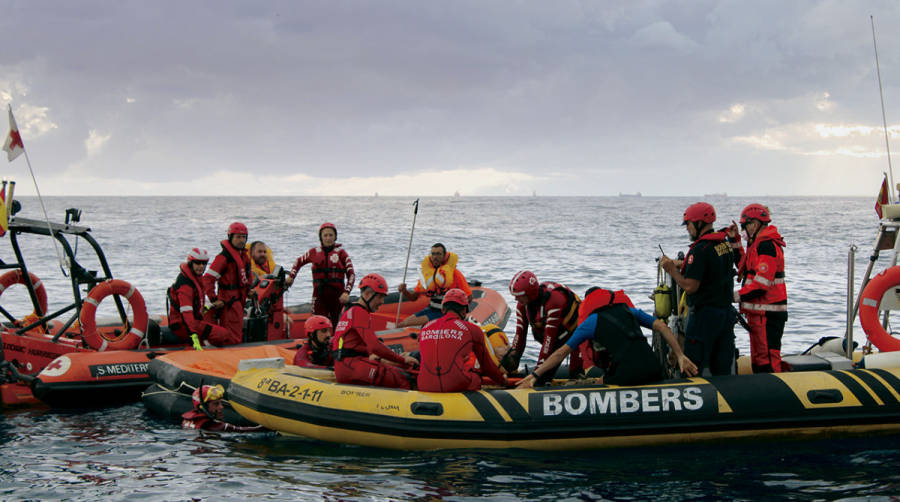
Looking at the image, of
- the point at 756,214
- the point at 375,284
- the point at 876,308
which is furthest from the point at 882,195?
the point at 375,284

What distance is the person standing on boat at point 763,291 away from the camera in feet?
20.3

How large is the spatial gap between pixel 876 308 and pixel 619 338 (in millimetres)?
2486

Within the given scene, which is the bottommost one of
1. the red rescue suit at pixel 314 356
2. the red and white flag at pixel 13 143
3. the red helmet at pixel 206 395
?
the red helmet at pixel 206 395

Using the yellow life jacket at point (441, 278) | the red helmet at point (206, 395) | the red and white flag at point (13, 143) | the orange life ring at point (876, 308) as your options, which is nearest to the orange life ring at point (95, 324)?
the red and white flag at point (13, 143)

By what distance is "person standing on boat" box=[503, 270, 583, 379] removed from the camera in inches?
235

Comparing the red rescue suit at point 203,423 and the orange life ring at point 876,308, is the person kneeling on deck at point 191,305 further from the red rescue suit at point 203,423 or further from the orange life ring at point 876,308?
the orange life ring at point 876,308

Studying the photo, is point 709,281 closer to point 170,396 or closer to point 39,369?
point 170,396

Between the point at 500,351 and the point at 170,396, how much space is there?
3185 mm

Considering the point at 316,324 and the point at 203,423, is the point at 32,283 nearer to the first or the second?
the point at 203,423

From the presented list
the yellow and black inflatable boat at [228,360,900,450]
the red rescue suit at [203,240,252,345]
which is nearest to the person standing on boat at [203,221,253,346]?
the red rescue suit at [203,240,252,345]

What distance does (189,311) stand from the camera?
316 inches

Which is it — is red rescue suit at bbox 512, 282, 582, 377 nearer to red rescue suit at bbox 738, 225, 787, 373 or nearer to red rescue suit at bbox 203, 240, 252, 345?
red rescue suit at bbox 738, 225, 787, 373

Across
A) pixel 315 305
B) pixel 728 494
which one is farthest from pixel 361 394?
pixel 315 305

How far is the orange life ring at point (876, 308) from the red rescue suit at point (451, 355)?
313 centimetres
